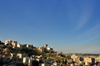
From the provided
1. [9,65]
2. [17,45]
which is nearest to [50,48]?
Answer: [17,45]

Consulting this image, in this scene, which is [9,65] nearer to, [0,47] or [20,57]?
[20,57]

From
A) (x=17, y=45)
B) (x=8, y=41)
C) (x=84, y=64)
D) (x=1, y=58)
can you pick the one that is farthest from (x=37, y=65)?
(x=8, y=41)

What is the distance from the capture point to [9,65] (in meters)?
42.8

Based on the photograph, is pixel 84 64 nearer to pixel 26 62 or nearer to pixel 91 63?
pixel 91 63

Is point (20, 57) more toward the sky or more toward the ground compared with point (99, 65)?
more toward the sky

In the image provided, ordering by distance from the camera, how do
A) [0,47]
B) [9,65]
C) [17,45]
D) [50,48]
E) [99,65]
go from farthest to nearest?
[50,48] → [17,45] → [0,47] → [99,65] → [9,65]

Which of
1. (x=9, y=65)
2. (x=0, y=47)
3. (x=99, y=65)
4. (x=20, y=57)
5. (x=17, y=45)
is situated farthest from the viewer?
(x=17, y=45)

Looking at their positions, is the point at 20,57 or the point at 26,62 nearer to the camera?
the point at 26,62

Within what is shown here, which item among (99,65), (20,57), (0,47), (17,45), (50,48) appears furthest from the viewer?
(50,48)

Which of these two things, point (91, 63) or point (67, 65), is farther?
point (91, 63)

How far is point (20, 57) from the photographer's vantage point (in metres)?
55.4

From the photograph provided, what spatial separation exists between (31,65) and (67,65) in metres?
20.3

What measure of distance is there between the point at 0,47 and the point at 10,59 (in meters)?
21.8

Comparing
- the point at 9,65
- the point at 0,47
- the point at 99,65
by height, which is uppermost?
the point at 0,47
